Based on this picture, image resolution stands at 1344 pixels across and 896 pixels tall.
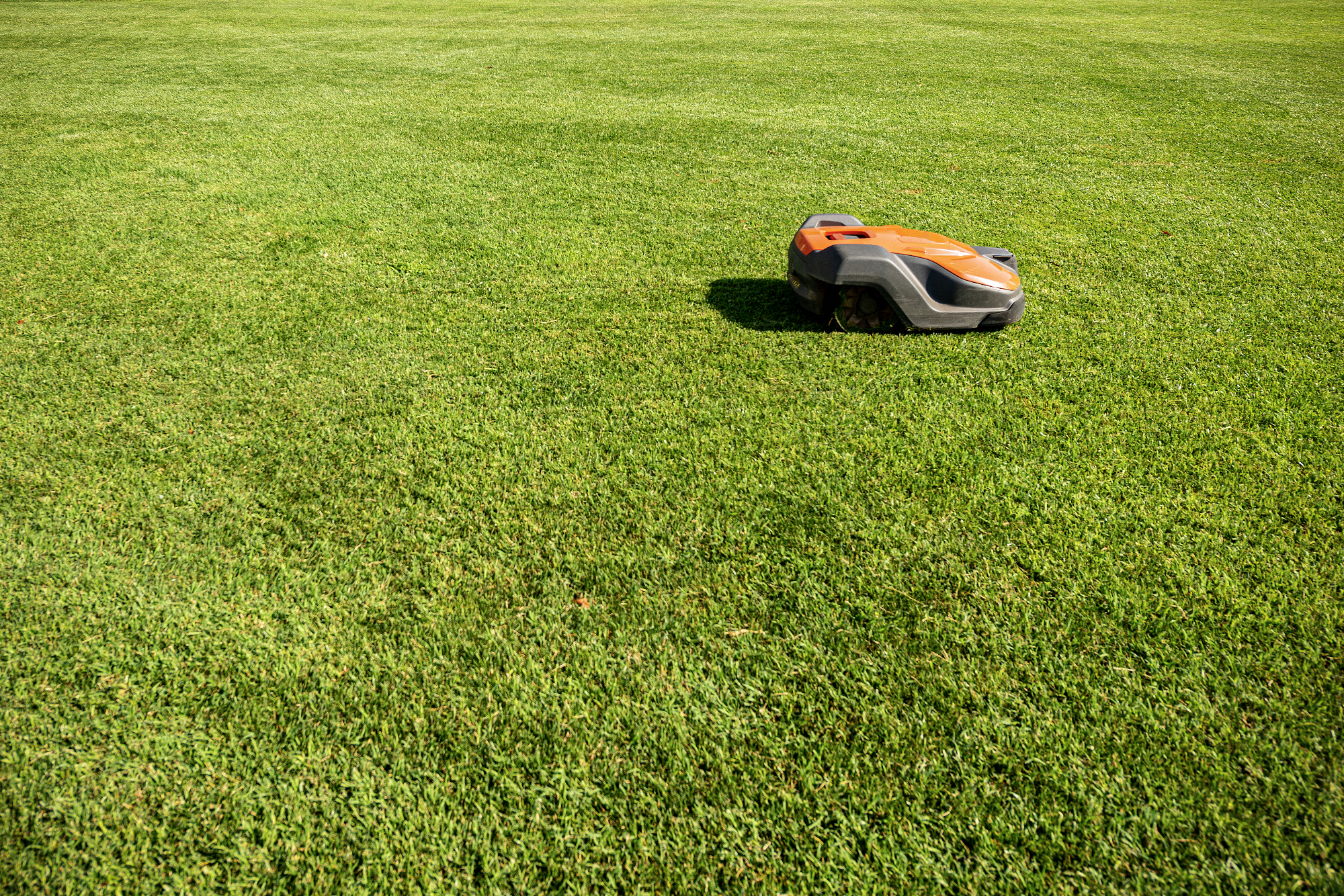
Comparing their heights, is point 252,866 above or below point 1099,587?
below

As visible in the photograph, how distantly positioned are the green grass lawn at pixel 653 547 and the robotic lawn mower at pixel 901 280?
0.14 metres

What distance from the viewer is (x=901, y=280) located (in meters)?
3.00

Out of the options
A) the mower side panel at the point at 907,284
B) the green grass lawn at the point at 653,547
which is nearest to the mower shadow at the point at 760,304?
the green grass lawn at the point at 653,547

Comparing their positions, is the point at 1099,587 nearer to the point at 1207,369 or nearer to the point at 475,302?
the point at 1207,369

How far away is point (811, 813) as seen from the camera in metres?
1.52

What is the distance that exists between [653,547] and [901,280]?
1.68 meters

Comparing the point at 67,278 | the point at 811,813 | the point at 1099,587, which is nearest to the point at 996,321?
the point at 1099,587

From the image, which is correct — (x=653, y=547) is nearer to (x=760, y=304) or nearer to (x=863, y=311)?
(x=863, y=311)

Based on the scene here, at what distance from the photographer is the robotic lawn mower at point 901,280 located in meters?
2.97

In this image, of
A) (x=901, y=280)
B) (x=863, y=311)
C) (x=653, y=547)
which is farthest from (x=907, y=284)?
(x=653, y=547)

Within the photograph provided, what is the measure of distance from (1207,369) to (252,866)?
3648mm

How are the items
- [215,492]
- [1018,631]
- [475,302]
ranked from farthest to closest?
[475,302]
[215,492]
[1018,631]

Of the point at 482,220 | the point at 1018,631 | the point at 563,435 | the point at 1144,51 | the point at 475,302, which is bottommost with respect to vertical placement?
the point at 1018,631

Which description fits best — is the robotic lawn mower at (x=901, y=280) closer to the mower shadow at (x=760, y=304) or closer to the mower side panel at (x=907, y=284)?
the mower side panel at (x=907, y=284)
